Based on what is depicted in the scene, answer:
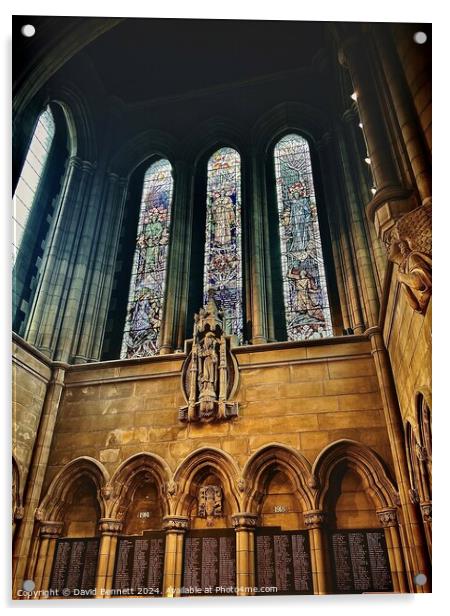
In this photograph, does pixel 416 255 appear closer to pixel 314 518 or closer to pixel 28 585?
pixel 314 518

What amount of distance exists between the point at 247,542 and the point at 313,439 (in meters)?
1.41

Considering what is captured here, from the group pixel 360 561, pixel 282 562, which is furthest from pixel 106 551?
pixel 360 561

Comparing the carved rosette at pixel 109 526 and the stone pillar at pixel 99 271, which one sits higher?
the stone pillar at pixel 99 271

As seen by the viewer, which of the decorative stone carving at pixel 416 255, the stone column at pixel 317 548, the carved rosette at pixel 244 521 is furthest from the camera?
the carved rosette at pixel 244 521

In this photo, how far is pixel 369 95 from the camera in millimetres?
5508

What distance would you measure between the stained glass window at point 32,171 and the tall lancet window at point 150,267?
6.69 feet

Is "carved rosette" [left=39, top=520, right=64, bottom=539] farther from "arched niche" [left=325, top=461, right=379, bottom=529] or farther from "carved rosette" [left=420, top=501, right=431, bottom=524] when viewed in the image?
"carved rosette" [left=420, top=501, right=431, bottom=524]

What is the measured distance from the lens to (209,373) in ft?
21.5

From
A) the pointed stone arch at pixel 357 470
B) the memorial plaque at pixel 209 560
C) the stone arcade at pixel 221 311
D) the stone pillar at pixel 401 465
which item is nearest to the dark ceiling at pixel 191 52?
the stone arcade at pixel 221 311

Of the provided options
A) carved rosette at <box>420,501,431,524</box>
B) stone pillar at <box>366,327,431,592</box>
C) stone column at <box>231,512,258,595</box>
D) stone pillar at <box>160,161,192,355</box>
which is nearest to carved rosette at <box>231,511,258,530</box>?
stone column at <box>231,512,258,595</box>

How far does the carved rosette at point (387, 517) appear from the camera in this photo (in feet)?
17.0

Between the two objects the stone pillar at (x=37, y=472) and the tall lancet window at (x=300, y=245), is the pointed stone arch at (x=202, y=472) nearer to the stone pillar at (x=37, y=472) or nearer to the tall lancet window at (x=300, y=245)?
the stone pillar at (x=37, y=472)

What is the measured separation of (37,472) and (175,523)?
1.93 meters

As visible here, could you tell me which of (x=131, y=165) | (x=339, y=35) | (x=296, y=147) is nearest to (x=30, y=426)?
(x=131, y=165)
